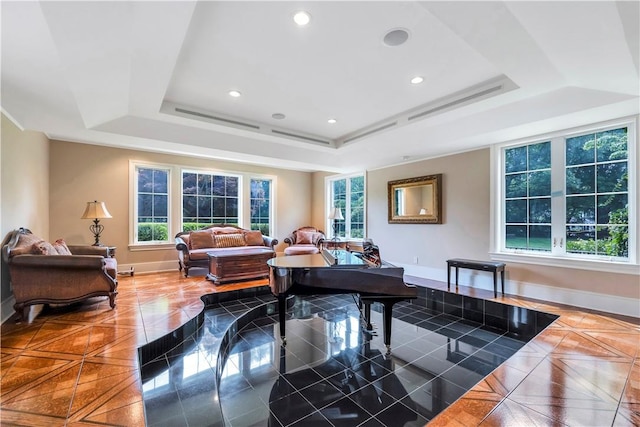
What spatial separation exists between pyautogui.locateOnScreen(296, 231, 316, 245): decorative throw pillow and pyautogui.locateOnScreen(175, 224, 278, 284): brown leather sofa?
3.80 feet

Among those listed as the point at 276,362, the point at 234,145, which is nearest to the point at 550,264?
the point at 276,362

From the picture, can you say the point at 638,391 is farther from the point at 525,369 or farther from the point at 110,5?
the point at 110,5

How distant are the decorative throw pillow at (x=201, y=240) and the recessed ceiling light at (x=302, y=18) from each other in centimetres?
465

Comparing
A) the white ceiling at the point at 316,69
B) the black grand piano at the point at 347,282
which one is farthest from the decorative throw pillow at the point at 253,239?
the black grand piano at the point at 347,282

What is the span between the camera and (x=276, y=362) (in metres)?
2.71

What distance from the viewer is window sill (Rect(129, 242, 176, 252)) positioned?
5.76m

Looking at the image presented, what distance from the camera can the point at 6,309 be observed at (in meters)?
3.29

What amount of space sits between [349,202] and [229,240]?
314 cm

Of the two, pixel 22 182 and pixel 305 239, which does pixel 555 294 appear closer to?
pixel 305 239

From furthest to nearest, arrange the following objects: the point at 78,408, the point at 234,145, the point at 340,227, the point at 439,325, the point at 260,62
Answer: the point at 340,227, the point at 234,145, the point at 439,325, the point at 260,62, the point at 78,408

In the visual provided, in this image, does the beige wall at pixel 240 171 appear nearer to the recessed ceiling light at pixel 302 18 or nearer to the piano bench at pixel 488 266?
the piano bench at pixel 488 266

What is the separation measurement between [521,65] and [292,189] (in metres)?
6.13

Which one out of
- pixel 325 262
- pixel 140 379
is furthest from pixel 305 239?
pixel 140 379

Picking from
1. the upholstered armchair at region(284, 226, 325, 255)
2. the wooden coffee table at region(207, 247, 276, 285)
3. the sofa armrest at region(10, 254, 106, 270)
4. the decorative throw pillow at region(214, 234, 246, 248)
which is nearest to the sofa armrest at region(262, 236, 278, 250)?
the decorative throw pillow at region(214, 234, 246, 248)
